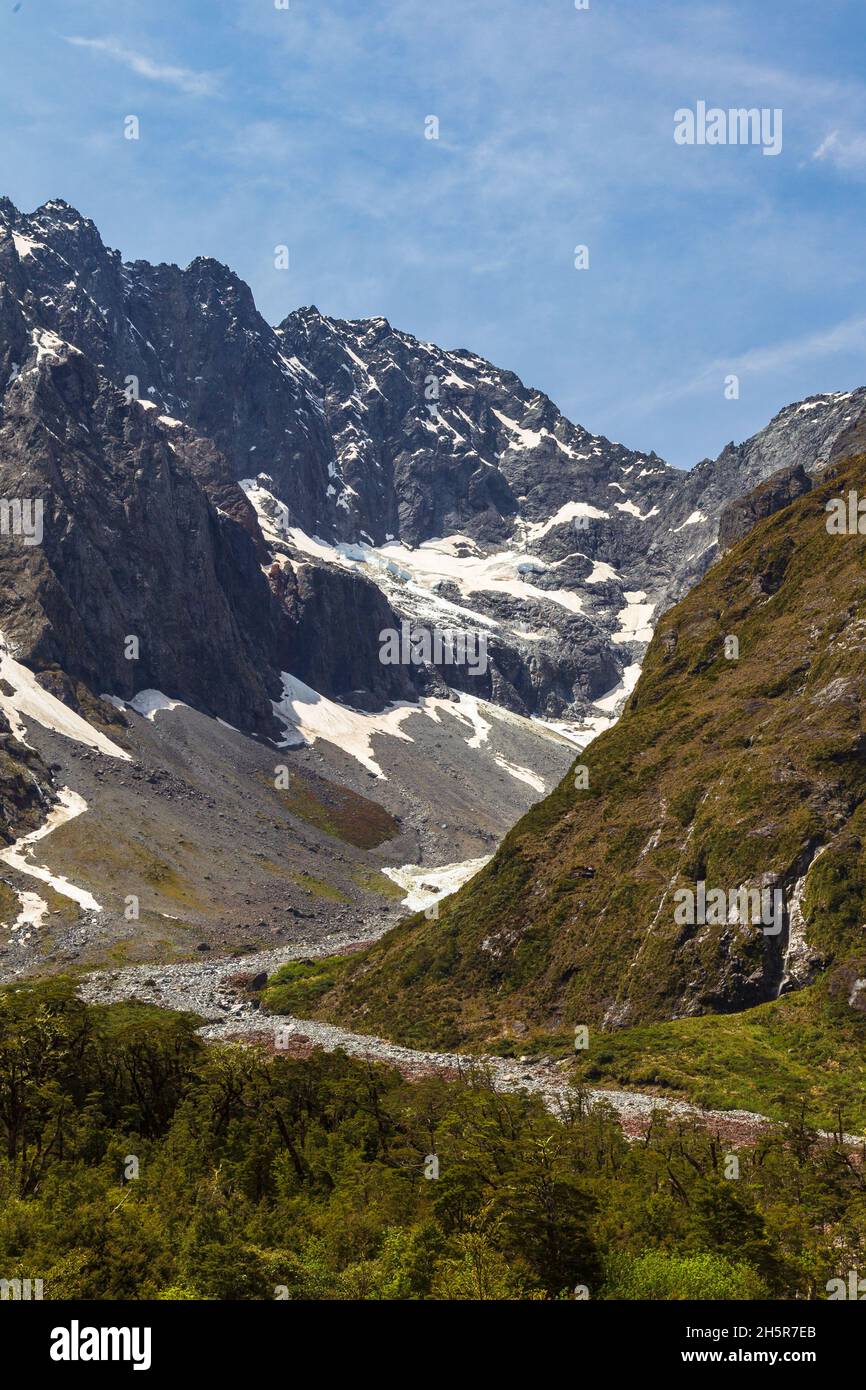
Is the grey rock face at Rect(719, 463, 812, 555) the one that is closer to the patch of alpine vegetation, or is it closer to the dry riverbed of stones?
the patch of alpine vegetation

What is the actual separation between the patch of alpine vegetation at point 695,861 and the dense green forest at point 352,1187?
22250 mm

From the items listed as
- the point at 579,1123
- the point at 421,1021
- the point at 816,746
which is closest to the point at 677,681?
the point at 816,746

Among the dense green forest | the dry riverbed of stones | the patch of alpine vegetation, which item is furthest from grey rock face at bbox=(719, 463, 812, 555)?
the dense green forest

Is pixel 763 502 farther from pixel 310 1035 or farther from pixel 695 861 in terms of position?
pixel 310 1035

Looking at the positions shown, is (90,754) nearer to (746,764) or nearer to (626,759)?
(626,759)

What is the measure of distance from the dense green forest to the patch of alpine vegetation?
22.3m

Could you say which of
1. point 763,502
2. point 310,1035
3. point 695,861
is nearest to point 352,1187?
point 310,1035

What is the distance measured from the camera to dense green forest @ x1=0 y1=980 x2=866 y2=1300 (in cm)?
3119

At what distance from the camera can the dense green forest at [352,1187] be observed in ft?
102

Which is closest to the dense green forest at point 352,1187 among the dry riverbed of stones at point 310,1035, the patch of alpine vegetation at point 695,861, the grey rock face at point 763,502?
the dry riverbed of stones at point 310,1035

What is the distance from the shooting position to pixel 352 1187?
130 ft

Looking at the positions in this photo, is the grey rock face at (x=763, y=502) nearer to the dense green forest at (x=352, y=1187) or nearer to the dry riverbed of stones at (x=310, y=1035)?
the dry riverbed of stones at (x=310, y=1035)

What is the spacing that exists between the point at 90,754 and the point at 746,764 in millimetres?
148677

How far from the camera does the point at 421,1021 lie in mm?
80312
